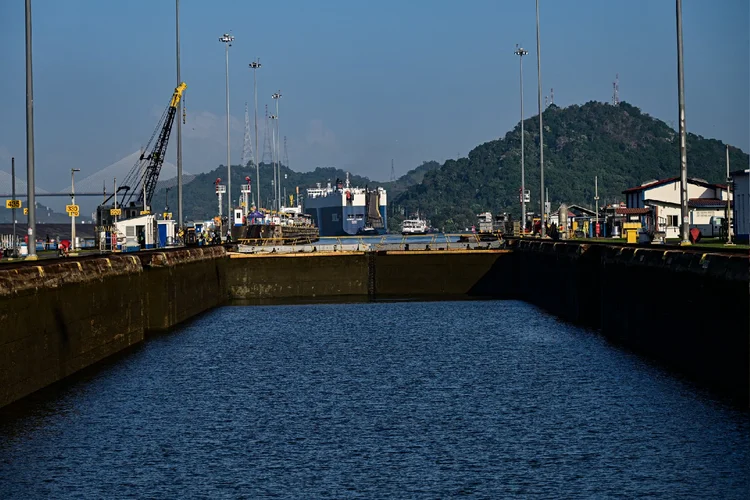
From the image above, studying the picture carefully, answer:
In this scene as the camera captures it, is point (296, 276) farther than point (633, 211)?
No

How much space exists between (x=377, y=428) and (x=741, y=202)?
5495 centimetres

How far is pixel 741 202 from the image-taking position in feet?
250

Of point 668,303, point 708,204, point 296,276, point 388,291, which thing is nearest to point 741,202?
point 388,291

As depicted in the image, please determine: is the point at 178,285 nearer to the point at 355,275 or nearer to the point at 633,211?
the point at 355,275

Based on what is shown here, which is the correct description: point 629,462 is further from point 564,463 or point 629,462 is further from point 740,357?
point 740,357

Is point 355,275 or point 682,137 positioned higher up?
point 682,137

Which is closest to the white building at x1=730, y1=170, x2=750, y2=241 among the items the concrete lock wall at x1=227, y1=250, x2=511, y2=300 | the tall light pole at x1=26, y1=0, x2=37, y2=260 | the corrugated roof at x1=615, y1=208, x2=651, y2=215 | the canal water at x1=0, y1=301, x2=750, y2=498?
the concrete lock wall at x1=227, y1=250, x2=511, y2=300

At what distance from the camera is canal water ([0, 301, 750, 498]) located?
2250cm

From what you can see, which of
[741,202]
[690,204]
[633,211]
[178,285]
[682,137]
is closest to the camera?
[682,137]

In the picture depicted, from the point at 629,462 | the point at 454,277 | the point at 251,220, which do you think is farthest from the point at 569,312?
the point at 251,220

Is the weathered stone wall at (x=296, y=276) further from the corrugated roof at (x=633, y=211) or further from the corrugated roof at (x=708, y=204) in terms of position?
the corrugated roof at (x=633, y=211)

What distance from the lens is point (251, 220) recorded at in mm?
197750

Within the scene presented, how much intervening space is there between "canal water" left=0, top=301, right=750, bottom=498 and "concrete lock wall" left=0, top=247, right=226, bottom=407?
0.85 meters

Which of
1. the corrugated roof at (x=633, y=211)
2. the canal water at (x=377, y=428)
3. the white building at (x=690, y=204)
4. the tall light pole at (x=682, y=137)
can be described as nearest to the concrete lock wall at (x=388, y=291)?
the canal water at (x=377, y=428)
